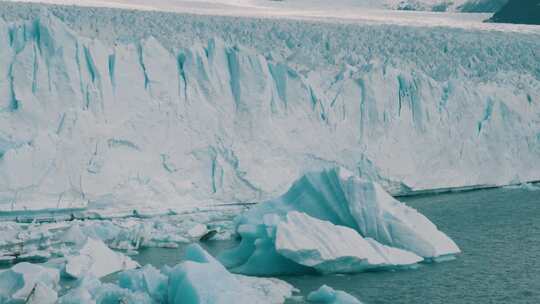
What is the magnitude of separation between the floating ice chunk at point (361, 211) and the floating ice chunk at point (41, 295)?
9.47 ft

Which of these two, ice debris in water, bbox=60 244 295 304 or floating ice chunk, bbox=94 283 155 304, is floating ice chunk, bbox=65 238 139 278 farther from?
floating ice chunk, bbox=94 283 155 304

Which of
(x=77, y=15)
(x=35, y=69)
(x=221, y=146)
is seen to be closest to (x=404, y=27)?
(x=221, y=146)

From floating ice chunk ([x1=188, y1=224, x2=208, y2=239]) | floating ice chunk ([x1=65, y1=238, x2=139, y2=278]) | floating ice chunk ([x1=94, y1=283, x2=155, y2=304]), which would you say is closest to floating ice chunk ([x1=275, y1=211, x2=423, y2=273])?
floating ice chunk ([x1=65, y1=238, x2=139, y2=278])

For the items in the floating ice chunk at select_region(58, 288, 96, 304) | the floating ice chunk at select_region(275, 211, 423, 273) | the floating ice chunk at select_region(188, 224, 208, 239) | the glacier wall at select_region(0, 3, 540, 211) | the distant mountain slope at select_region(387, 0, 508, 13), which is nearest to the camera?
the floating ice chunk at select_region(58, 288, 96, 304)

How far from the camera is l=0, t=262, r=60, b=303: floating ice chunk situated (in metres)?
8.88

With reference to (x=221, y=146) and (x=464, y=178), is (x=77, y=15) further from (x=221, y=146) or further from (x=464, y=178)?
(x=464, y=178)

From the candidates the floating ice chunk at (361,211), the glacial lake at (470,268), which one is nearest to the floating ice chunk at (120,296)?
the glacial lake at (470,268)

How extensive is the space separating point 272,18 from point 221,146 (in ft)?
13.8

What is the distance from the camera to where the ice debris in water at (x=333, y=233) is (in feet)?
32.3

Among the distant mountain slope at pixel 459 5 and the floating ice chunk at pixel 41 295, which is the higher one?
the distant mountain slope at pixel 459 5

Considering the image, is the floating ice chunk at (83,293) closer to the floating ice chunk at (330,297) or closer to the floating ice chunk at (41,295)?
the floating ice chunk at (41,295)

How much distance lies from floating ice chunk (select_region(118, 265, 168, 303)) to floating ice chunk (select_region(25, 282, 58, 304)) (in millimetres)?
686

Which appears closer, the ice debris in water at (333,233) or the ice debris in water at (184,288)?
the ice debris in water at (184,288)

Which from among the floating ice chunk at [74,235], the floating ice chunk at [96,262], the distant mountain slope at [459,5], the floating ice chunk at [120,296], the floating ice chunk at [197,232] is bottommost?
the floating ice chunk at [197,232]
